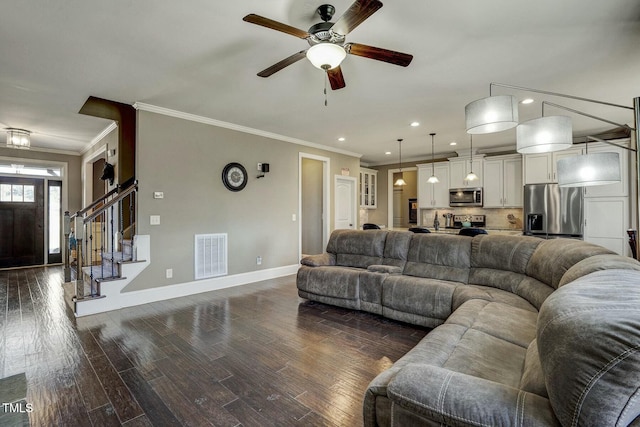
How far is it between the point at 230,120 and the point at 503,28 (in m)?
3.90

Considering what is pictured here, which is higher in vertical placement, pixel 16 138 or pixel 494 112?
pixel 16 138

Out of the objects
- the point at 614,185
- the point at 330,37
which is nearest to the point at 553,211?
the point at 614,185

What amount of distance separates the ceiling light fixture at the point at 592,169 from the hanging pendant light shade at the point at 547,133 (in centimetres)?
17

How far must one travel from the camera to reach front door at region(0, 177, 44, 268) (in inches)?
262

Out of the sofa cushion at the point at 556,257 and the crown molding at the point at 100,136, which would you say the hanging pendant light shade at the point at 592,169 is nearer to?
the sofa cushion at the point at 556,257

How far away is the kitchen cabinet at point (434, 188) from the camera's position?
24.7 ft

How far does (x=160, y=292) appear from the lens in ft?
14.4

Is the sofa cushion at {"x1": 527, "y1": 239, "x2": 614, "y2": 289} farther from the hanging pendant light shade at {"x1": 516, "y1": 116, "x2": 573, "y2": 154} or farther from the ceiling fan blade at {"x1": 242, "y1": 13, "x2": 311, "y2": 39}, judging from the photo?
the ceiling fan blade at {"x1": 242, "y1": 13, "x2": 311, "y2": 39}

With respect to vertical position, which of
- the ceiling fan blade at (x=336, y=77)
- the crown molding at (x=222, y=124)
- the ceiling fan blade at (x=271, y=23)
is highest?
the crown molding at (x=222, y=124)

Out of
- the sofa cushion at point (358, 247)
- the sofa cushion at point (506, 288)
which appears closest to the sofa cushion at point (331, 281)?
the sofa cushion at point (358, 247)

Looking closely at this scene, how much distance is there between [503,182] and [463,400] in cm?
683

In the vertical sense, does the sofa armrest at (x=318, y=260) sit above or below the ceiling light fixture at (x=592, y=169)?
below

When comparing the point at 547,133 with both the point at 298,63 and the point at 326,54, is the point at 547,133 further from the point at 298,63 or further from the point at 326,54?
the point at 298,63

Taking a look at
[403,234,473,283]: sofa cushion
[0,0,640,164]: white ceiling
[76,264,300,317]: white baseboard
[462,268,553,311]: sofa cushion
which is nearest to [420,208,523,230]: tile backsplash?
[0,0,640,164]: white ceiling
